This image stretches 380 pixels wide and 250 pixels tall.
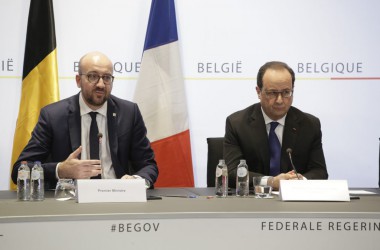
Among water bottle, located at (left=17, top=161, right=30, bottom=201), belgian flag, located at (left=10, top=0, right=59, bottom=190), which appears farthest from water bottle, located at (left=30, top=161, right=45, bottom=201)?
belgian flag, located at (left=10, top=0, right=59, bottom=190)

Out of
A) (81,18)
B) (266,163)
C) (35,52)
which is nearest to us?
(266,163)

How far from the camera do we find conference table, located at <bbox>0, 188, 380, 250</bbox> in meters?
2.45

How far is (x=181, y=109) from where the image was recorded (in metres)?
5.38

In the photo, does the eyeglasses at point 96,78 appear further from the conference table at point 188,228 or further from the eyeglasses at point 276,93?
the conference table at point 188,228

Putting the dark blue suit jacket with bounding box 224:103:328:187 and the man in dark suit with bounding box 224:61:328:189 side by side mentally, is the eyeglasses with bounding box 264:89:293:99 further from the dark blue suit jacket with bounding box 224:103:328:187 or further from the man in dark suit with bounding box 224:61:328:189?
the dark blue suit jacket with bounding box 224:103:328:187

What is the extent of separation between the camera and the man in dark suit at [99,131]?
4.04 metres

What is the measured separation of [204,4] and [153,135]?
1271 mm

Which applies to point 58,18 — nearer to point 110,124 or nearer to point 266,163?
point 110,124

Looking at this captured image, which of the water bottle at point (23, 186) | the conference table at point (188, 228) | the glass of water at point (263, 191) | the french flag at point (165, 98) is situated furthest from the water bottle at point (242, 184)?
the french flag at point (165, 98)

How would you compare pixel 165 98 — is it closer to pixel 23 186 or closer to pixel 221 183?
pixel 221 183

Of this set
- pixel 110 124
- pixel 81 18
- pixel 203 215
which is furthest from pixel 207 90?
pixel 203 215

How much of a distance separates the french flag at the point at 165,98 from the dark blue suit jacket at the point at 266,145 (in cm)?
118

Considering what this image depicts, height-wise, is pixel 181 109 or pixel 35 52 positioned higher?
pixel 35 52

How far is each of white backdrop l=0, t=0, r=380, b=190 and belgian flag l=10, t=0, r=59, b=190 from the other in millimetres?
299
